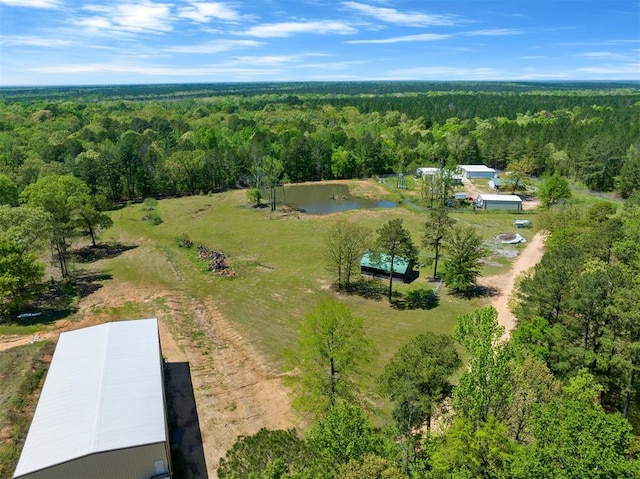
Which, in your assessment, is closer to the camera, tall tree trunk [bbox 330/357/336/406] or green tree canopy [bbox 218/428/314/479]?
green tree canopy [bbox 218/428/314/479]

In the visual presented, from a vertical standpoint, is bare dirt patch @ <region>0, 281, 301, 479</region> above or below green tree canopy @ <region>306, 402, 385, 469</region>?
below

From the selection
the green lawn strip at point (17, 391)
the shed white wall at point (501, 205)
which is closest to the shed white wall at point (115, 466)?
the green lawn strip at point (17, 391)

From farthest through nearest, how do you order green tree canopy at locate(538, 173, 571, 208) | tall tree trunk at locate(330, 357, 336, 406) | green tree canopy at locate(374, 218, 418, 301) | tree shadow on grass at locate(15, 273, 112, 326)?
1. green tree canopy at locate(538, 173, 571, 208)
2. tree shadow on grass at locate(15, 273, 112, 326)
3. green tree canopy at locate(374, 218, 418, 301)
4. tall tree trunk at locate(330, 357, 336, 406)

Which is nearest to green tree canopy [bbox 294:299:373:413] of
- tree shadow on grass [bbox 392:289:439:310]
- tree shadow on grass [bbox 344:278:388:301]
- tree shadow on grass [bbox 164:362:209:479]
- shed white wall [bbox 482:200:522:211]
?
tree shadow on grass [bbox 164:362:209:479]

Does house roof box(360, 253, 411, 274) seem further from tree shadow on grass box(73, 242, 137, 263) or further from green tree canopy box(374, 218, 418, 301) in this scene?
tree shadow on grass box(73, 242, 137, 263)

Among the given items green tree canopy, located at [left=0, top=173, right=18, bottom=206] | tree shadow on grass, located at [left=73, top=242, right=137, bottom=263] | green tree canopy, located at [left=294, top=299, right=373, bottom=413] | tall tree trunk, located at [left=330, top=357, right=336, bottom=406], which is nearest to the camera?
green tree canopy, located at [left=294, top=299, right=373, bottom=413]

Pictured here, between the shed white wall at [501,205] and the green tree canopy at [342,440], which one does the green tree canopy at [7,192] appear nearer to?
the green tree canopy at [342,440]

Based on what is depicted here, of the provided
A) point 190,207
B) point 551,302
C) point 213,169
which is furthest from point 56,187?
point 551,302
